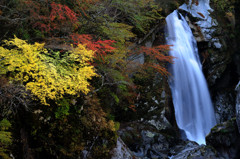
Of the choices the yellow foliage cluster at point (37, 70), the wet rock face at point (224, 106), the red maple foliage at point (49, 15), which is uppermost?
the red maple foliage at point (49, 15)

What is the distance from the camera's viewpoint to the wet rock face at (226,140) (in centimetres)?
844

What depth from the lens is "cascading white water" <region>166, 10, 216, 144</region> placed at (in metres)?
13.5

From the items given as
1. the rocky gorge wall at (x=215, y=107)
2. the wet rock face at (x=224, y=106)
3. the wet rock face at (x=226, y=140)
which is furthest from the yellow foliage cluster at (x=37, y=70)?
the wet rock face at (x=224, y=106)

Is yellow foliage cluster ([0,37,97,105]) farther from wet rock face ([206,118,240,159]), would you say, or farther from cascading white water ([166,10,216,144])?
cascading white water ([166,10,216,144])

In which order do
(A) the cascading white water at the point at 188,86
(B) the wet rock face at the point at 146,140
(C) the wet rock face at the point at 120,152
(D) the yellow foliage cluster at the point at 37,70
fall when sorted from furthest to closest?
(A) the cascading white water at the point at 188,86 < (B) the wet rock face at the point at 146,140 < (C) the wet rock face at the point at 120,152 < (D) the yellow foliage cluster at the point at 37,70

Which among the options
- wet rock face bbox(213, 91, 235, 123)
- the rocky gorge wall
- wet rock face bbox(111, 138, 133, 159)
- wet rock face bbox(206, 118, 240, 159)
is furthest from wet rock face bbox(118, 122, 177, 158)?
wet rock face bbox(213, 91, 235, 123)

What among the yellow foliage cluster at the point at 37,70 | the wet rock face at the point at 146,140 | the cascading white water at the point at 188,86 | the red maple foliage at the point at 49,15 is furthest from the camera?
the cascading white water at the point at 188,86

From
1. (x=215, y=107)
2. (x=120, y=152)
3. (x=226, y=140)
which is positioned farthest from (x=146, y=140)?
(x=215, y=107)

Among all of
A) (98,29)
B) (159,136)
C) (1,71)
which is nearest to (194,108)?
(159,136)

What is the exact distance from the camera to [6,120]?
435cm

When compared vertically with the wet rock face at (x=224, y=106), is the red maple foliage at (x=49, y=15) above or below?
above

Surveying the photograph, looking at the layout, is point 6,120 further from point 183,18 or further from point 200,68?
point 183,18

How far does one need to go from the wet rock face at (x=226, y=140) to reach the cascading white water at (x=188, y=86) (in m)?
3.71

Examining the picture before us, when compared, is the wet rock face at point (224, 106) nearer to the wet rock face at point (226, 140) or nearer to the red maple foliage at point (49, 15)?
the wet rock face at point (226, 140)
